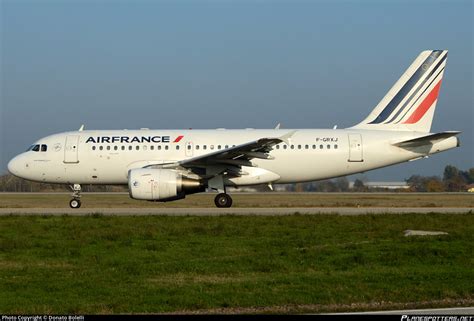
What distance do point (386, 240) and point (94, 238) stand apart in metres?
6.98

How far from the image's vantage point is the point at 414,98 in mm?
33594

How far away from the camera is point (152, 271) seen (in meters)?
14.1

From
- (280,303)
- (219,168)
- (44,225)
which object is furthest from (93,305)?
(219,168)

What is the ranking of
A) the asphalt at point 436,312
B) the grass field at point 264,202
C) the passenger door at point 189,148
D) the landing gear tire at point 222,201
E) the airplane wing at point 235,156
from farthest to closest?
the grass field at point 264,202 → the passenger door at point 189,148 → the landing gear tire at point 222,201 → the airplane wing at point 235,156 → the asphalt at point 436,312

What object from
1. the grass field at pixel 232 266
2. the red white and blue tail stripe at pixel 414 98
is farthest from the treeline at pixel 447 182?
the grass field at pixel 232 266

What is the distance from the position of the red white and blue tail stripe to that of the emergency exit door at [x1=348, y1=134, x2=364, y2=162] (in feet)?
5.56

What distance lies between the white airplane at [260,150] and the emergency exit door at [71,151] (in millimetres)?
42

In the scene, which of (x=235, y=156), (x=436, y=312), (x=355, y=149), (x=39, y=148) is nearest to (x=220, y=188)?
(x=235, y=156)

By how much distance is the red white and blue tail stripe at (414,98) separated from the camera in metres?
33.5

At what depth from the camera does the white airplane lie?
105ft

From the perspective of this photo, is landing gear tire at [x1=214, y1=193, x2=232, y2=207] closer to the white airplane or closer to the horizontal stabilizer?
the white airplane

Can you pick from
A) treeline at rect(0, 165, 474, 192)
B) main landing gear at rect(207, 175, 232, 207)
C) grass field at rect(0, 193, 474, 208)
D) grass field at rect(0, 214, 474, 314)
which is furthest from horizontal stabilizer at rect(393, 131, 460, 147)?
treeline at rect(0, 165, 474, 192)

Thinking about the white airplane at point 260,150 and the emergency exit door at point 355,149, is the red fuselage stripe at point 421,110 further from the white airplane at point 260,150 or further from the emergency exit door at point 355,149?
the emergency exit door at point 355,149

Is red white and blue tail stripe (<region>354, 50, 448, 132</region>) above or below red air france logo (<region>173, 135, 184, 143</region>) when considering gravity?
above
